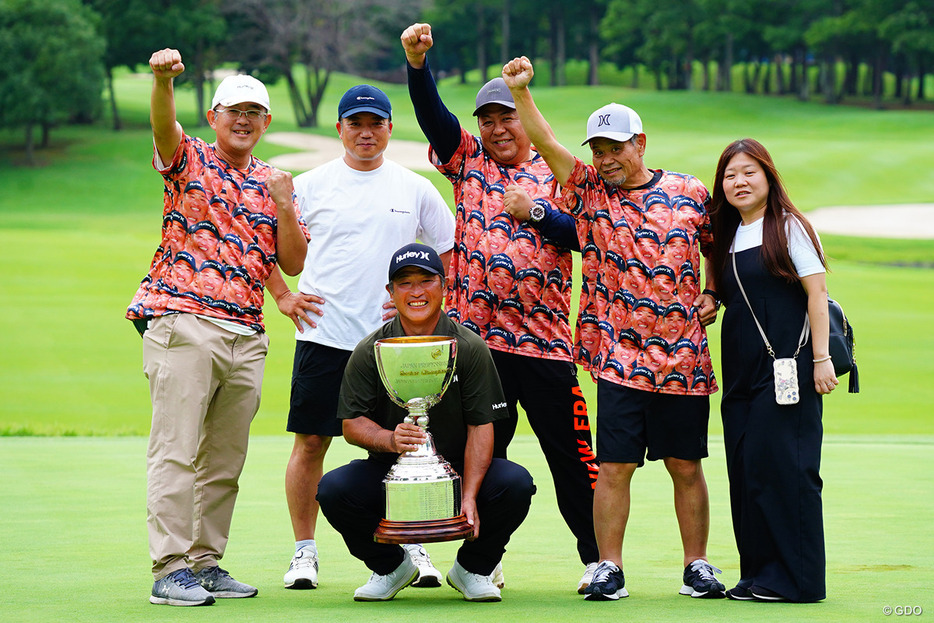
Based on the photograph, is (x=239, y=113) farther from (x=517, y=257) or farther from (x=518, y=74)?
(x=517, y=257)

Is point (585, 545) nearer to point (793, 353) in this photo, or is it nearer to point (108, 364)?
point (793, 353)

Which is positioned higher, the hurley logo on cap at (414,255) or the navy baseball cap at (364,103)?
the navy baseball cap at (364,103)

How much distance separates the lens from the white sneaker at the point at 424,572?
16.2 ft

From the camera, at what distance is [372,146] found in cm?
514

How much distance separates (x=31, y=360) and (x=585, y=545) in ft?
33.7

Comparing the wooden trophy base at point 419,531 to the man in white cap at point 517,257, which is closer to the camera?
the wooden trophy base at point 419,531

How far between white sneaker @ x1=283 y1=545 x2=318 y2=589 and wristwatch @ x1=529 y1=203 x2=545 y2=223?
1.66 m

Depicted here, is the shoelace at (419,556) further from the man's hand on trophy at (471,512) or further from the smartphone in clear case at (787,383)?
the smartphone in clear case at (787,383)

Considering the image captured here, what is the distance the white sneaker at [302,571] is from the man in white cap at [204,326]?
198 millimetres

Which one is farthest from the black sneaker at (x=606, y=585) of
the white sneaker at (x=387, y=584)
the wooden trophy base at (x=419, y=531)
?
the white sneaker at (x=387, y=584)

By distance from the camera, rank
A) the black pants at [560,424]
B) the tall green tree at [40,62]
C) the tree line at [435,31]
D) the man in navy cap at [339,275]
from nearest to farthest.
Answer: the black pants at [560,424] < the man in navy cap at [339,275] < the tall green tree at [40,62] < the tree line at [435,31]

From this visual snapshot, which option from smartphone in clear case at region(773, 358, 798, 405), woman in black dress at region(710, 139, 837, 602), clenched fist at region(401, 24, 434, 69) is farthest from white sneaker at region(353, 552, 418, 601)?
clenched fist at region(401, 24, 434, 69)

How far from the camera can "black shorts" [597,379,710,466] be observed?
4598mm

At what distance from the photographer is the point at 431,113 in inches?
196
